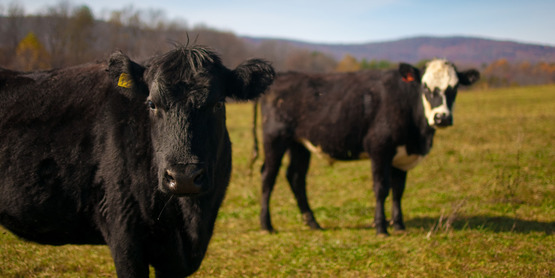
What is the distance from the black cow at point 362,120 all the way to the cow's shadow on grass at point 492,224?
0.52 metres

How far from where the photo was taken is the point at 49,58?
20.0 ft

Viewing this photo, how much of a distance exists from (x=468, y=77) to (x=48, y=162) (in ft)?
21.0

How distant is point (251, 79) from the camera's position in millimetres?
3807

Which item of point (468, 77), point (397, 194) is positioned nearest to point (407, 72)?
point (468, 77)

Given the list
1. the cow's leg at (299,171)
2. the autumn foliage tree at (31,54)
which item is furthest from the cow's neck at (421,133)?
the autumn foliage tree at (31,54)

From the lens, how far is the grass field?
487 centimetres

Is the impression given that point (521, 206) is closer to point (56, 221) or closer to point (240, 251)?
point (240, 251)

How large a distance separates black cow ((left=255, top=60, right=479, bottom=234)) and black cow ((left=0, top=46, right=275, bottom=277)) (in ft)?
11.3

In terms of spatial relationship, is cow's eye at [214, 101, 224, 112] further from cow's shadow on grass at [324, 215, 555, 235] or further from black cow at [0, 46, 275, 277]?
cow's shadow on grass at [324, 215, 555, 235]

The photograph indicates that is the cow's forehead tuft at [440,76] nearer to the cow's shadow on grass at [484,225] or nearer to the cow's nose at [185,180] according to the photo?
the cow's shadow on grass at [484,225]

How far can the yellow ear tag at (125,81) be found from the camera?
133 inches

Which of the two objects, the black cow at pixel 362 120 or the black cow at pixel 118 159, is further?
the black cow at pixel 362 120

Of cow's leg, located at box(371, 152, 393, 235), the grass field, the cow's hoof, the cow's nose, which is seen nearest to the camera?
the cow's nose

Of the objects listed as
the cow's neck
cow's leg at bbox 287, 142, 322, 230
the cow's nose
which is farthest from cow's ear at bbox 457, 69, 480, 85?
the cow's nose
